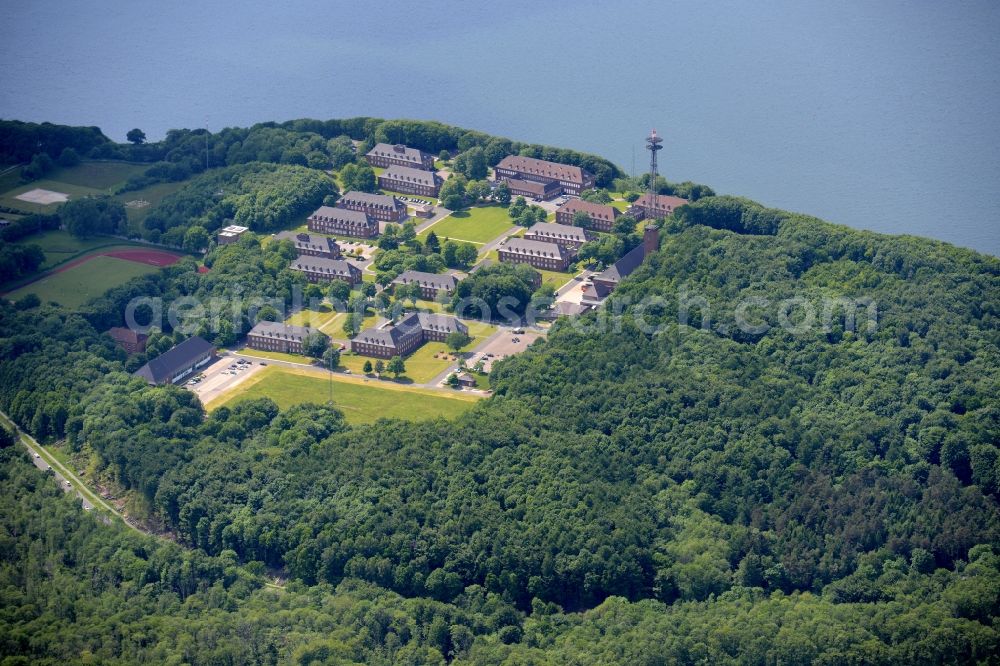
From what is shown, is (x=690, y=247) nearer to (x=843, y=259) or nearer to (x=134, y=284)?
(x=843, y=259)

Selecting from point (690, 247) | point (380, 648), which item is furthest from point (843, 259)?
point (380, 648)

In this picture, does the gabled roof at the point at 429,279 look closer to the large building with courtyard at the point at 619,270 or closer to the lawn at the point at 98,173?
the large building with courtyard at the point at 619,270

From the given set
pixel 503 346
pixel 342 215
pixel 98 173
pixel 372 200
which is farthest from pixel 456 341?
pixel 98 173

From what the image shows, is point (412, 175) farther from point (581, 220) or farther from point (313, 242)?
point (581, 220)

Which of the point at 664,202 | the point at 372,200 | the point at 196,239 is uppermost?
the point at 664,202

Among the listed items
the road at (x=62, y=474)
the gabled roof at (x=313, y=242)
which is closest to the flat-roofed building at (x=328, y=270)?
the gabled roof at (x=313, y=242)

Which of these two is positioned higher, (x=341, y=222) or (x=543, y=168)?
(x=543, y=168)

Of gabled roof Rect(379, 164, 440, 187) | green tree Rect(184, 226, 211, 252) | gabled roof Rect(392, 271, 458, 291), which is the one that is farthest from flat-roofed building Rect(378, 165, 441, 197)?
gabled roof Rect(392, 271, 458, 291)
